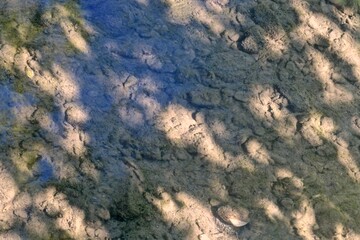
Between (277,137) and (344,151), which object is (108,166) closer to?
(277,137)

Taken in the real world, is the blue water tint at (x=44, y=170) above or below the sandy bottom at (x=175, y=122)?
below

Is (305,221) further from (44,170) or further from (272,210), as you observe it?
(44,170)

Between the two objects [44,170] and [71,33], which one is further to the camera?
[71,33]

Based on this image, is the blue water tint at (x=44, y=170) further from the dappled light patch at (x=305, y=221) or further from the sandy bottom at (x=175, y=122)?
the dappled light patch at (x=305, y=221)

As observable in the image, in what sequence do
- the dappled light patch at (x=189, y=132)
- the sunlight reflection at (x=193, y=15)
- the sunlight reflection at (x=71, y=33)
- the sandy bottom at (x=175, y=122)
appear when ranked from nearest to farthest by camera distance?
the sandy bottom at (x=175, y=122) → the dappled light patch at (x=189, y=132) → the sunlight reflection at (x=71, y=33) → the sunlight reflection at (x=193, y=15)

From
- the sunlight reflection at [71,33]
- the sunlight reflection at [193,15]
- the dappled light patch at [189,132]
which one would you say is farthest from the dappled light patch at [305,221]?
the sunlight reflection at [71,33]

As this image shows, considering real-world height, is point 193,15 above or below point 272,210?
above

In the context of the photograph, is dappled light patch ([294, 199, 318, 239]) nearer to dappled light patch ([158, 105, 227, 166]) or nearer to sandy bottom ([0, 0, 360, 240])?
sandy bottom ([0, 0, 360, 240])

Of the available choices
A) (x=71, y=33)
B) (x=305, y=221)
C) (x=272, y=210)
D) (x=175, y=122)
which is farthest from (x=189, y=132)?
(x=71, y=33)

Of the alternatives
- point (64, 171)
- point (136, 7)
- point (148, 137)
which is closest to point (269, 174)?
point (148, 137)

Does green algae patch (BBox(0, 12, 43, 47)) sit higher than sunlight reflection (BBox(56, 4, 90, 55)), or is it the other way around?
sunlight reflection (BBox(56, 4, 90, 55))

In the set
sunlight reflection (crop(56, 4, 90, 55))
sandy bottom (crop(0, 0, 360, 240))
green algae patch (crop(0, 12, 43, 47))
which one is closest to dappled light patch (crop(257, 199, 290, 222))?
sandy bottom (crop(0, 0, 360, 240))
